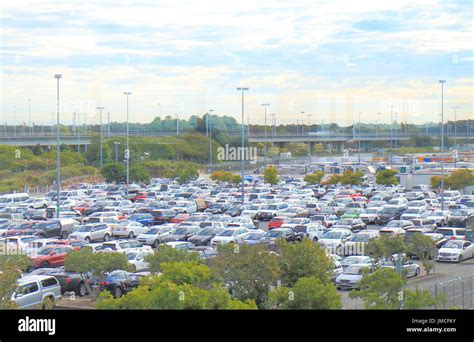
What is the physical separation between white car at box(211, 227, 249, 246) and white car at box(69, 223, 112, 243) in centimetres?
431

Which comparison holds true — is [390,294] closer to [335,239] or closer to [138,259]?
[138,259]

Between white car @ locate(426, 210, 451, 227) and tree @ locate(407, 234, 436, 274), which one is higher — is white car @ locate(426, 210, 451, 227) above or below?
below

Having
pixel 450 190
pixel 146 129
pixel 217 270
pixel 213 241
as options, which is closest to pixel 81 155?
pixel 146 129

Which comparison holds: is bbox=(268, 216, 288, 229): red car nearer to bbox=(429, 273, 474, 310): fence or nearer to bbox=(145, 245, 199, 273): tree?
bbox=(145, 245, 199, 273): tree

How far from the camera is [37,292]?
1283 centimetres

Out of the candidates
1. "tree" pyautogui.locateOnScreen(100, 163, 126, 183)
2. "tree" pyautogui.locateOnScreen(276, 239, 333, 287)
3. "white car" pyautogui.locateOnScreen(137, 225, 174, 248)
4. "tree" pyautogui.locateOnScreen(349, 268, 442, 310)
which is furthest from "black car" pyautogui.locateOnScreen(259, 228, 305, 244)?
"tree" pyautogui.locateOnScreen(100, 163, 126, 183)

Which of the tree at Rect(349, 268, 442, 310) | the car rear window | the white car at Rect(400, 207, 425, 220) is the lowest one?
the white car at Rect(400, 207, 425, 220)

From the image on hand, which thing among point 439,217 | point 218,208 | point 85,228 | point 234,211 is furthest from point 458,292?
point 218,208

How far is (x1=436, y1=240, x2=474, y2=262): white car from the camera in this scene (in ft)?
63.0

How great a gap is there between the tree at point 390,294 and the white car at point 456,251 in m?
10.3

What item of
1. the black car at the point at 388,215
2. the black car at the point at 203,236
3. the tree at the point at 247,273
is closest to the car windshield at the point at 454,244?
the black car at the point at 203,236
